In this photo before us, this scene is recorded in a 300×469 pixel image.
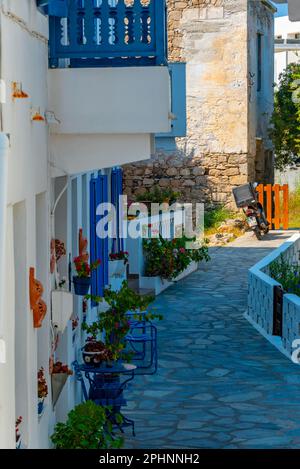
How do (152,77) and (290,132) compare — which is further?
(290,132)

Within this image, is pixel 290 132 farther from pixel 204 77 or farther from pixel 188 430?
pixel 188 430

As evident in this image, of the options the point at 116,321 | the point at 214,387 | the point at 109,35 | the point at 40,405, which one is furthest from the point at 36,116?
the point at 214,387

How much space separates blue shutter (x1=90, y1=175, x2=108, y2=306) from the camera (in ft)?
38.7

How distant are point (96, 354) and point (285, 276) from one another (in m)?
6.85

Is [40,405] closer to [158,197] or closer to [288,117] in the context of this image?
[158,197]

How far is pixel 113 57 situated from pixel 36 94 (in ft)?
3.92

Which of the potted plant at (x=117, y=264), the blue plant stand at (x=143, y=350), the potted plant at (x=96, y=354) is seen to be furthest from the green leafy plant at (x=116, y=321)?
the potted plant at (x=117, y=264)

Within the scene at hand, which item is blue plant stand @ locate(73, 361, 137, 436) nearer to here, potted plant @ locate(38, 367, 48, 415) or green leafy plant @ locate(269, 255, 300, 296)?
potted plant @ locate(38, 367, 48, 415)

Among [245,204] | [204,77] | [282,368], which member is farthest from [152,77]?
[204,77]

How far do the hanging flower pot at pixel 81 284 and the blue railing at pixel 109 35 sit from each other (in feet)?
7.85

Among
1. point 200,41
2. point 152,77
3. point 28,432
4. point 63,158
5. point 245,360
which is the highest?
point 200,41

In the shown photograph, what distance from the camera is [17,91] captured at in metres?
6.39
